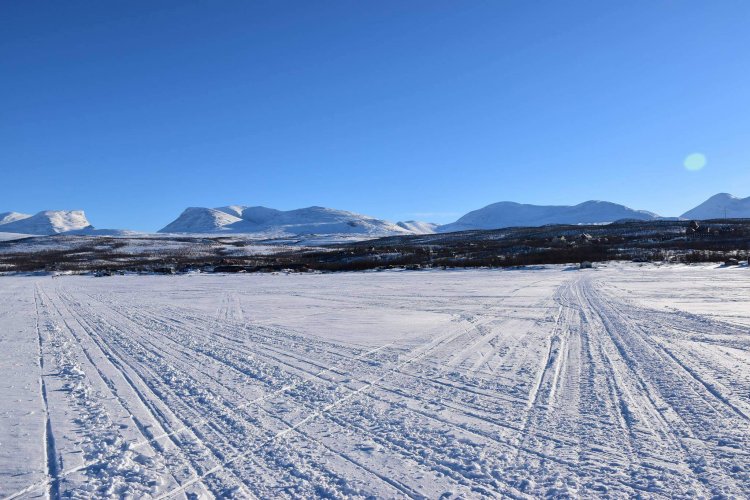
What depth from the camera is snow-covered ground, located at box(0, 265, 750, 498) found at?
383 centimetres

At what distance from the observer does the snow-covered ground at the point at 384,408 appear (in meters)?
3.83

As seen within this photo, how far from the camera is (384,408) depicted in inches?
213

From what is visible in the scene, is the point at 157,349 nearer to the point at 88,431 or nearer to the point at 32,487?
the point at 88,431

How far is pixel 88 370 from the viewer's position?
7398 millimetres

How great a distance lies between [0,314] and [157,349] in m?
9.35

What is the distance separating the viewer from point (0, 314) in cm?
1484

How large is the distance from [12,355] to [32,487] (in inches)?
234

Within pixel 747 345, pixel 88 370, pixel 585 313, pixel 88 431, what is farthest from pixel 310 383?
pixel 585 313

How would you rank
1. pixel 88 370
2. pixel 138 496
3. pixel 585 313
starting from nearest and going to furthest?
pixel 138 496
pixel 88 370
pixel 585 313

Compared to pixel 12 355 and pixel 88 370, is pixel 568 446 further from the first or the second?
pixel 12 355

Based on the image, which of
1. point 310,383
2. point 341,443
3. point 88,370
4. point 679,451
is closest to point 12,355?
point 88,370

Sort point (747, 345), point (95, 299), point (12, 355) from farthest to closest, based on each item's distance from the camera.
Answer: point (95, 299) < point (12, 355) < point (747, 345)

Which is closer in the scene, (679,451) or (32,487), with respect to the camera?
(32,487)

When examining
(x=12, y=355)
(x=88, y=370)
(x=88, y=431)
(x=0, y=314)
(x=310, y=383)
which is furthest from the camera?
(x=0, y=314)
